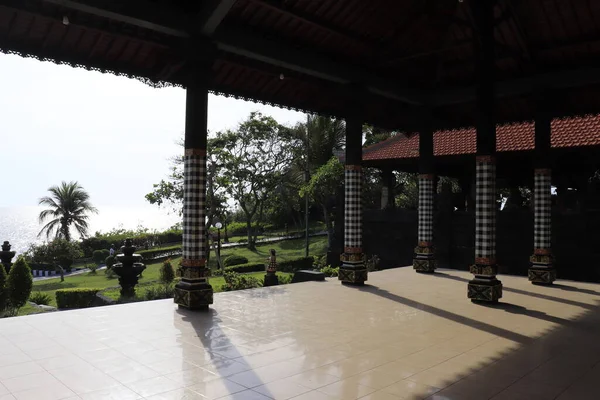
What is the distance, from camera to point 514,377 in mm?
4617

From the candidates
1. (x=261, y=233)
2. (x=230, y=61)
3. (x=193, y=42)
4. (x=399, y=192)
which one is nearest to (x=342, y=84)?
(x=230, y=61)

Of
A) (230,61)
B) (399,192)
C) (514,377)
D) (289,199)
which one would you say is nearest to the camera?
(514,377)

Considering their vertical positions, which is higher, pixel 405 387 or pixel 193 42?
pixel 193 42

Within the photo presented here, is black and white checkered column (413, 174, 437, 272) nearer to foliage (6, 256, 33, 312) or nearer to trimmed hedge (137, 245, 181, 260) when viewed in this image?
foliage (6, 256, 33, 312)

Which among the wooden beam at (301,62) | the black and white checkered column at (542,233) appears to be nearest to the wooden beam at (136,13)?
the wooden beam at (301,62)

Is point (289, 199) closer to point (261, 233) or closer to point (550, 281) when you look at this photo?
point (261, 233)

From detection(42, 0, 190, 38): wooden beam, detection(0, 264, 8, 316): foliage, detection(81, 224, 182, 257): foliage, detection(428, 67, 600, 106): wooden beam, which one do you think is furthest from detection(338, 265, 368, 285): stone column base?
detection(81, 224, 182, 257): foliage

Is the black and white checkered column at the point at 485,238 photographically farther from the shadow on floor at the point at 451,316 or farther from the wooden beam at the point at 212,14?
the wooden beam at the point at 212,14

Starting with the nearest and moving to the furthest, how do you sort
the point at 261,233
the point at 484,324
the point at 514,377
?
the point at 514,377, the point at 484,324, the point at 261,233

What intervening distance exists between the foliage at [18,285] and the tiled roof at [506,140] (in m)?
10.9

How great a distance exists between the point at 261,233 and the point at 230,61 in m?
31.4

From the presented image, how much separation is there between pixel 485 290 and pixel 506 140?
22.4 feet

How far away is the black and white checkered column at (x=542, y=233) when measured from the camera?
1084cm

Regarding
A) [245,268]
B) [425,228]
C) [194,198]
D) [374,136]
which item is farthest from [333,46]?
Result: [374,136]
